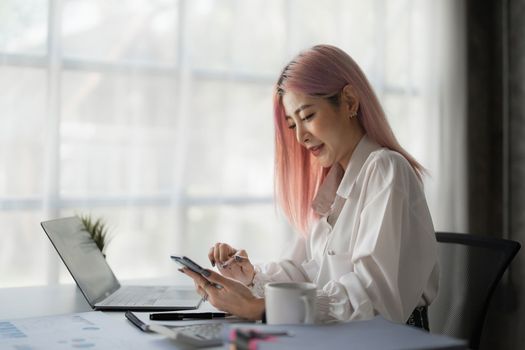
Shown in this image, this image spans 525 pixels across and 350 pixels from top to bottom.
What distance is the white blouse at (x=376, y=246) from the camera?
1021mm

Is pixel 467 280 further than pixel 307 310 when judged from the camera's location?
Yes

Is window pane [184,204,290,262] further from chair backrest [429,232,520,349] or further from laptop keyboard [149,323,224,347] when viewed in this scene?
laptop keyboard [149,323,224,347]

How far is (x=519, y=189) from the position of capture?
281cm

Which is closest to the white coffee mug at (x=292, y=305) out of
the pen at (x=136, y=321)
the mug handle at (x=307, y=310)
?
the mug handle at (x=307, y=310)

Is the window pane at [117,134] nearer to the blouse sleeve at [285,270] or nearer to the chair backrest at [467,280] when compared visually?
the blouse sleeve at [285,270]

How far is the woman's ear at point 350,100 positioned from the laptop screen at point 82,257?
2.26 feet

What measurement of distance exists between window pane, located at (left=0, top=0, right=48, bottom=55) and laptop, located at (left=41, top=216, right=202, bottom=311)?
32.7 inches

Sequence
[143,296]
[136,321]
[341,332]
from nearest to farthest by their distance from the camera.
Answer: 1. [341,332]
2. [136,321]
3. [143,296]

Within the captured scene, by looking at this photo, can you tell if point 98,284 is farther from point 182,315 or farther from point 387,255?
point 387,255

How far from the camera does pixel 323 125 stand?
1336 mm

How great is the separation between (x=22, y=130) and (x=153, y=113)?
470 millimetres

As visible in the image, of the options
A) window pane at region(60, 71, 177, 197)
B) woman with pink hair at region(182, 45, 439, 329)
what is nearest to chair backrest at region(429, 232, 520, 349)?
woman with pink hair at region(182, 45, 439, 329)

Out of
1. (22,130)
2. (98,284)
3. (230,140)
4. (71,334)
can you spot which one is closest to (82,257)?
(98,284)

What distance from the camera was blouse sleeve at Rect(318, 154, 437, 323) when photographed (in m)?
1.01
